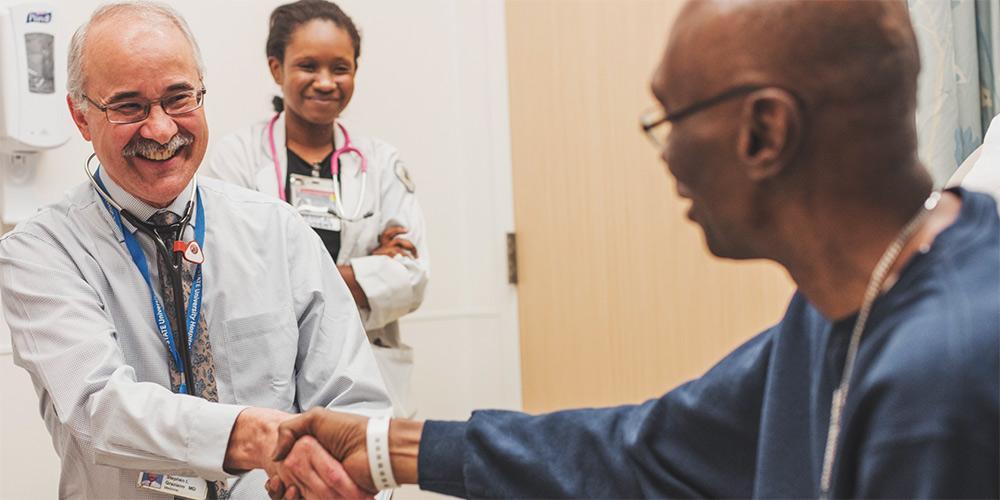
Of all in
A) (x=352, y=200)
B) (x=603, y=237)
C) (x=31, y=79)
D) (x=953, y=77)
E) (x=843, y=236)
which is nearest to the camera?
(x=843, y=236)

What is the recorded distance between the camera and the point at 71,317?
1735 mm

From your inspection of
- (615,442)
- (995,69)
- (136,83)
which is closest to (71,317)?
(136,83)

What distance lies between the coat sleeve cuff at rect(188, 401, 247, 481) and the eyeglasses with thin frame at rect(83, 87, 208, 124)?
0.59 m

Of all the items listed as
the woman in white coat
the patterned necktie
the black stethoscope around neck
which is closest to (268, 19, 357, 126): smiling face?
the woman in white coat

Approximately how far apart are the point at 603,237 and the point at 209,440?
207cm

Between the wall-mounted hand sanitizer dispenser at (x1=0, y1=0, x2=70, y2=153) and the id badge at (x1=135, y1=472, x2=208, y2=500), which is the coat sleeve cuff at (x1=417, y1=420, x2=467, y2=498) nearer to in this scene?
the id badge at (x1=135, y1=472, x2=208, y2=500)

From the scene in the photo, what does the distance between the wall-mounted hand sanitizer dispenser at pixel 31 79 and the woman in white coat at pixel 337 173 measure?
1.38 feet

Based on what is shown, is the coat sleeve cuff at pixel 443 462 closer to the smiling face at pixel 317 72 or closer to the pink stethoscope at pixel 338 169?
the pink stethoscope at pixel 338 169

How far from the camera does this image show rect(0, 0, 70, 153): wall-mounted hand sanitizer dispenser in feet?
8.90

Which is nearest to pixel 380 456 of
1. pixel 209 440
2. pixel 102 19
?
pixel 209 440

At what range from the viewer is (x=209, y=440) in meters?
1.64

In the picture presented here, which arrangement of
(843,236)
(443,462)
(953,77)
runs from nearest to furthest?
(843,236), (443,462), (953,77)

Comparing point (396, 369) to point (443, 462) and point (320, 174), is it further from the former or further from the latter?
point (443, 462)

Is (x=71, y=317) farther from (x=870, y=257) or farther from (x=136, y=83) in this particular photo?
(x=870, y=257)
